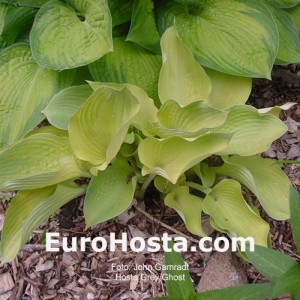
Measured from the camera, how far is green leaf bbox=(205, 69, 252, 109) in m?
1.37

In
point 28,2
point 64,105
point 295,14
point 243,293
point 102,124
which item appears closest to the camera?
point 243,293

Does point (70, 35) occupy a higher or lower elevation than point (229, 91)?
higher

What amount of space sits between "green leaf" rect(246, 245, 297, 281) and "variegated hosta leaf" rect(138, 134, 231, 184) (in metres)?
0.25

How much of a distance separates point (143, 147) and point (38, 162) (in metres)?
0.26

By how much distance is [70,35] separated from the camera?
4.16ft

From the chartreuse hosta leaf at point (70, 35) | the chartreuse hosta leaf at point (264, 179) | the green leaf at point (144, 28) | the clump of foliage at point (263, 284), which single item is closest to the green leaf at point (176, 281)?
the clump of foliage at point (263, 284)

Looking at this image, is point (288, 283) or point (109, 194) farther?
point (109, 194)

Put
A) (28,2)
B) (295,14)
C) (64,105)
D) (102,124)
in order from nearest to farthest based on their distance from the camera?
(102,124)
(64,105)
(28,2)
(295,14)

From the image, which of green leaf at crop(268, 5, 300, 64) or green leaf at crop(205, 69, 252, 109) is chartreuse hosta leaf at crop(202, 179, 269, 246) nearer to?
green leaf at crop(205, 69, 252, 109)

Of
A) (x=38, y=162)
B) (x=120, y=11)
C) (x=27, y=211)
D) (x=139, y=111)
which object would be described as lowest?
(x=27, y=211)

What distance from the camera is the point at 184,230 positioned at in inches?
54.0

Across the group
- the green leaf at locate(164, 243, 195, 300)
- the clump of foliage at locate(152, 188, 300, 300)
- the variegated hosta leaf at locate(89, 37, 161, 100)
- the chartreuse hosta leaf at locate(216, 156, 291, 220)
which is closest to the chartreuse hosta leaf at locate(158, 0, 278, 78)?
the variegated hosta leaf at locate(89, 37, 161, 100)

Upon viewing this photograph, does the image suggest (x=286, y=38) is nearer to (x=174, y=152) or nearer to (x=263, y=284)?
(x=174, y=152)

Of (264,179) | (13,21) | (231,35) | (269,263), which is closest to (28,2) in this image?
(13,21)
